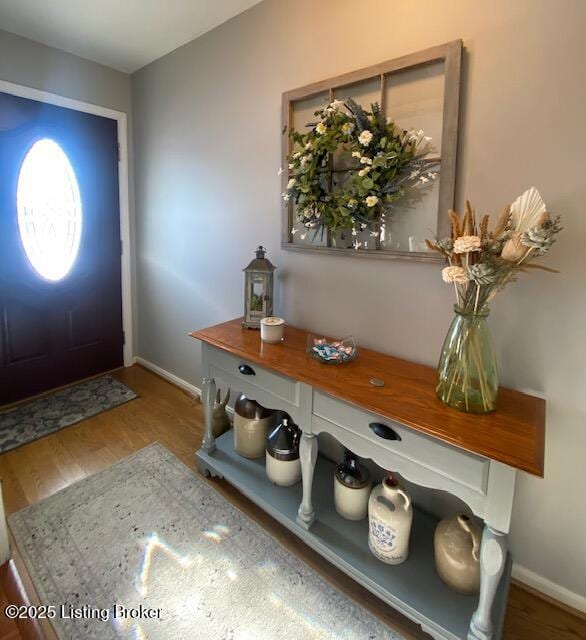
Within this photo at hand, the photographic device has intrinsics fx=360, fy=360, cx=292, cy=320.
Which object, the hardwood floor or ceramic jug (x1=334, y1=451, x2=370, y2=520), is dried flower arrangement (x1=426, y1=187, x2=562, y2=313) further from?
the hardwood floor

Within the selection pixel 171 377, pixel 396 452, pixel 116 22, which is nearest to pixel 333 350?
pixel 396 452

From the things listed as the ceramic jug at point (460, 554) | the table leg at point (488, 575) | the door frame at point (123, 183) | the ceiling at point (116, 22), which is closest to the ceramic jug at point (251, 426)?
the ceramic jug at point (460, 554)

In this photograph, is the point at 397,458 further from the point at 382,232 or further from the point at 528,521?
the point at 382,232

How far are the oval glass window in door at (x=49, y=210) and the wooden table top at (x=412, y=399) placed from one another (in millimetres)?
1702

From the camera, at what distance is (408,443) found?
1.15 metres

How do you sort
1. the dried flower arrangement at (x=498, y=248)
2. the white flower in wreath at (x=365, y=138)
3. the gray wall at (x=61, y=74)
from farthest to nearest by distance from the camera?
the gray wall at (x=61, y=74) < the white flower in wreath at (x=365, y=138) < the dried flower arrangement at (x=498, y=248)

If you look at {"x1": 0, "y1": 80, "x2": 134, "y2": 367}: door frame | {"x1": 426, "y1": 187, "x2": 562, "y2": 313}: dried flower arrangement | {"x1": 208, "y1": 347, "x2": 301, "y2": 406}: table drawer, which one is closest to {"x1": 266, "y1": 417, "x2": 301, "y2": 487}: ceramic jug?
{"x1": 208, "y1": 347, "x2": 301, "y2": 406}: table drawer

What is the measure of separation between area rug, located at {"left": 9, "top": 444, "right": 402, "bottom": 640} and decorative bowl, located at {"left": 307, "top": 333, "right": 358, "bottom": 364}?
0.84 metres

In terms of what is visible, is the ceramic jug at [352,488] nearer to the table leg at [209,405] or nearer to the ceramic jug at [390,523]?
the ceramic jug at [390,523]

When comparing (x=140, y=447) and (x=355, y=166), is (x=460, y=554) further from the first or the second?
(x=140, y=447)

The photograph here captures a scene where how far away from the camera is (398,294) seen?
1570mm

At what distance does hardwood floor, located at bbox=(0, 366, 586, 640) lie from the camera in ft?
4.19

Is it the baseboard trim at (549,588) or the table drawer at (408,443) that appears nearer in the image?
the table drawer at (408,443)

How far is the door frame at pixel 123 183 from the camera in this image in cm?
238
